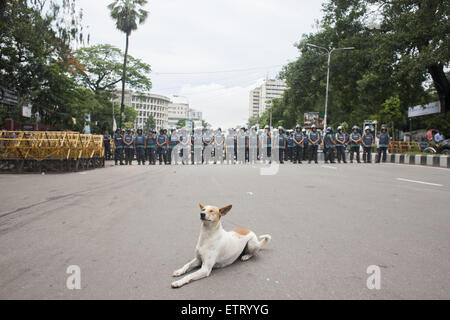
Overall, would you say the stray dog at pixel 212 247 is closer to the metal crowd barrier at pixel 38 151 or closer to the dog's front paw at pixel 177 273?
the dog's front paw at pixel 177 273

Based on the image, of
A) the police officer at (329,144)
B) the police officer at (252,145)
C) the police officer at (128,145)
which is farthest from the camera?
the police officer at (252,145)

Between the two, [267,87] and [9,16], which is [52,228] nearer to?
[9,16]

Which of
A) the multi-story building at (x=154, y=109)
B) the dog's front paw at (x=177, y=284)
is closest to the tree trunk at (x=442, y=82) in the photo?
the dog's front paw at (x=177, y=284)

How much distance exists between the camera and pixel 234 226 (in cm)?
509

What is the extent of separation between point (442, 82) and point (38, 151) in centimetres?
2395

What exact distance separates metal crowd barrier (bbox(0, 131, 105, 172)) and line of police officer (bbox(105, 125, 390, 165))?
5.54 meters

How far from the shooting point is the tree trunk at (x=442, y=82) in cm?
2302

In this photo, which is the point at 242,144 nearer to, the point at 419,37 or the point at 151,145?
the point at 151,145

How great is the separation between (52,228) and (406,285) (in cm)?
459

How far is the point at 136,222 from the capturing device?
5.50 m

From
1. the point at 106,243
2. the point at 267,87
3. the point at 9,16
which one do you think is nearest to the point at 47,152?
the point at 9,16

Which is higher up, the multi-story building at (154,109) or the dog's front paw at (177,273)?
the multi-story building at (154,109)

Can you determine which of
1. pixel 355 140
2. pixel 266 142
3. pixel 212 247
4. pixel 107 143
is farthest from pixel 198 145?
pixel 212 247

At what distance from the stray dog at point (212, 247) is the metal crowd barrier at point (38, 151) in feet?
40.3
